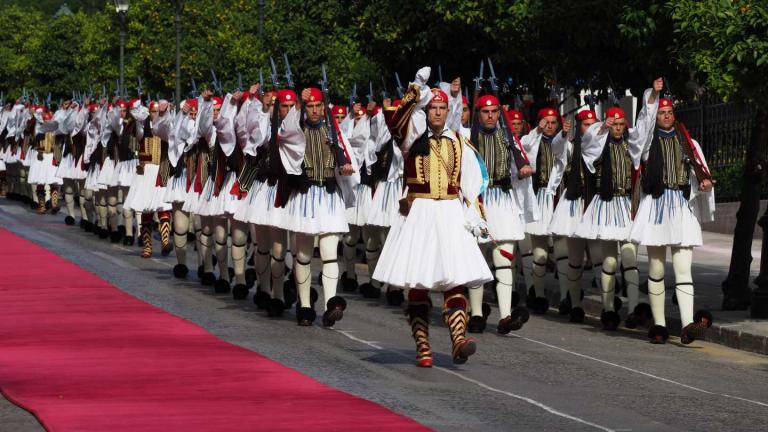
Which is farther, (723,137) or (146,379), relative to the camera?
(723,137)

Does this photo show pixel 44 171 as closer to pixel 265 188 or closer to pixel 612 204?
pixel 265 188

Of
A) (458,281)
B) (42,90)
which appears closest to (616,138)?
(458,281)

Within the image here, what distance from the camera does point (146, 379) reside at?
12359 mm

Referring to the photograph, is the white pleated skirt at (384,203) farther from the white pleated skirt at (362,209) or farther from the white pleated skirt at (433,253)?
the white pleated skirt at (433,253)

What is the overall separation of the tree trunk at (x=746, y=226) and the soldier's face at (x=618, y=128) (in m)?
1.72

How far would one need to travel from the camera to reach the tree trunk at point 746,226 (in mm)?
18641

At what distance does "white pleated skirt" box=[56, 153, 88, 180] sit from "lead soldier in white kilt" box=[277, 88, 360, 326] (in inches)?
576

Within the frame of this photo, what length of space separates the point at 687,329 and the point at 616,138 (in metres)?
2.42

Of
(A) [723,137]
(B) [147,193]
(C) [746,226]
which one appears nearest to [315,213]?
(C) [746,226]

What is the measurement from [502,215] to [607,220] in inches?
42.3

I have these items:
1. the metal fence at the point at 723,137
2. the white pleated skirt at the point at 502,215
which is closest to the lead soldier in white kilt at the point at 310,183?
the white pleated skirt at the point at 502,215

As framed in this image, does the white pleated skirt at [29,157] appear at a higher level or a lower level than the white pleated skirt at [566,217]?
higher

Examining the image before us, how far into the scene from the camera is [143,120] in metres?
26.2

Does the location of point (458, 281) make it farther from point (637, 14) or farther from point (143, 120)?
point (143, 120)
